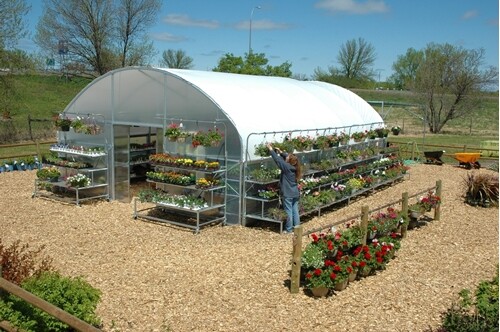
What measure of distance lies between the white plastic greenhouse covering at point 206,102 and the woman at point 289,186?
1.09 m

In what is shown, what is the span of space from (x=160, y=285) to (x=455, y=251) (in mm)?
6204

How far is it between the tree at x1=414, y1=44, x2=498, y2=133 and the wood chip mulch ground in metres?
27.7

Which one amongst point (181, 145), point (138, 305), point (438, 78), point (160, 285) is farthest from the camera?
point (438, 78)

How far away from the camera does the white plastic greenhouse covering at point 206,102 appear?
12219mm

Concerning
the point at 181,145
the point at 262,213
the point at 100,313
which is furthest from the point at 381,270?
the point at 181,145

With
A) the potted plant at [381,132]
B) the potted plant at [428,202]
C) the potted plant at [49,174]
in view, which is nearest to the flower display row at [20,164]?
the potted plant at [49,174]

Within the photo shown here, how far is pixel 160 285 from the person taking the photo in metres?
8.14

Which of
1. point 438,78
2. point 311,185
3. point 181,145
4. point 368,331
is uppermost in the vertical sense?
point 438,78

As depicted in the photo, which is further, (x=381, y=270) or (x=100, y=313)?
(x=381, y=270)

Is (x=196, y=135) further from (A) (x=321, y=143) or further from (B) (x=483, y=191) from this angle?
(B) (x=483, y=191)

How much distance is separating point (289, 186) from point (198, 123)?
2.93 m

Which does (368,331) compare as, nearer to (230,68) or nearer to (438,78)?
(230,68)

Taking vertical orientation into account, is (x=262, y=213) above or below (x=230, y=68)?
below

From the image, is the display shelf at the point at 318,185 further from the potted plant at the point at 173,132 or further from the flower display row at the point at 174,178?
the potted plant at the point at 173,132
